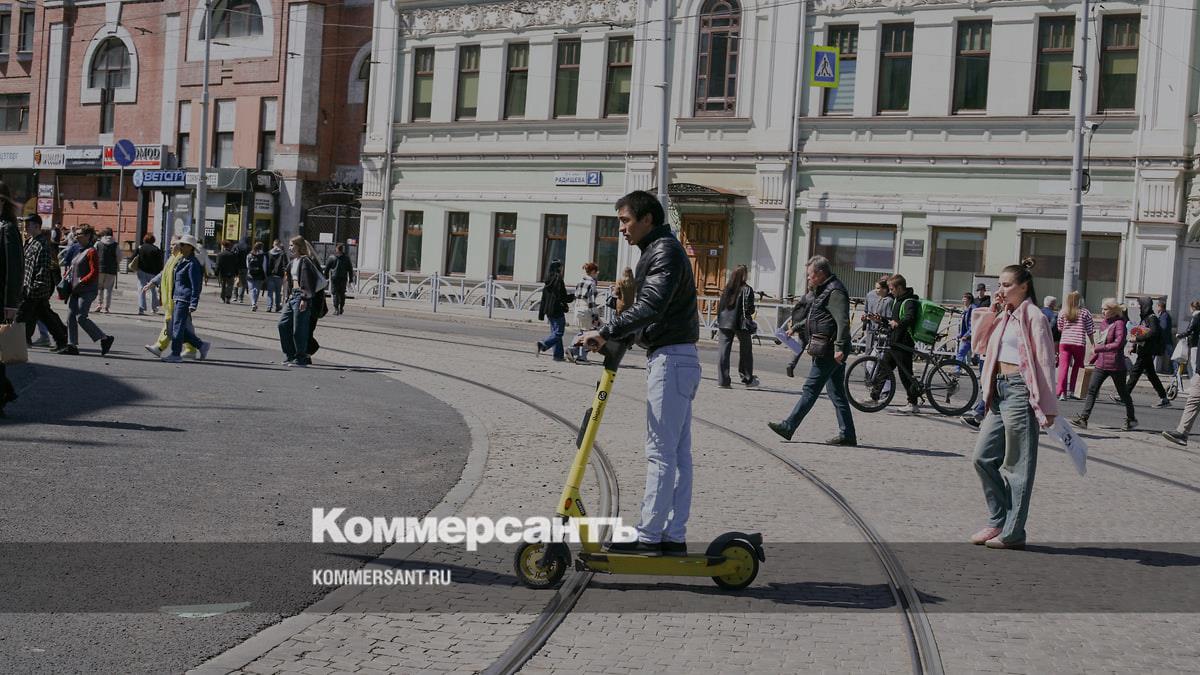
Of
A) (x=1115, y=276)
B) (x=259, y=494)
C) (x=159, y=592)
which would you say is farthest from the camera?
(x=1115, y=276)

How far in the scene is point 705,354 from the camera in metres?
26.7

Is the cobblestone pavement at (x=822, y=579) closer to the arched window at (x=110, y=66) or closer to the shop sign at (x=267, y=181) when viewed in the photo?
the shop sign at (x=267, y=181)

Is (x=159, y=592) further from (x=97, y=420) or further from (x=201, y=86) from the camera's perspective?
(x=201, y=86)

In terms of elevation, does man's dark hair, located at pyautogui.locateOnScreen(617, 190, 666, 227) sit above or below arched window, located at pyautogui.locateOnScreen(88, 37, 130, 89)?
below

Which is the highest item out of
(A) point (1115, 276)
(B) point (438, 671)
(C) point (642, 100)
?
(C) point (642, 100)

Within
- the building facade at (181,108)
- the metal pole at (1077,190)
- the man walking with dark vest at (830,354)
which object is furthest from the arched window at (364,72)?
the man walking with dark vest at (830,354)

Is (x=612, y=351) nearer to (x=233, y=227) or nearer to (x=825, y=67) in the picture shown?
(x=825, y=67)

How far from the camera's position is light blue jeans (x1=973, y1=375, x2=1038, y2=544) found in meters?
8.25

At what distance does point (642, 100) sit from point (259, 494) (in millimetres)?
28116

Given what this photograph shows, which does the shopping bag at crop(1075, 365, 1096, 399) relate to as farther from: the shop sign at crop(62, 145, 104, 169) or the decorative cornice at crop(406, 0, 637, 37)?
the shop sign at crop(62, 145, 104, 169)

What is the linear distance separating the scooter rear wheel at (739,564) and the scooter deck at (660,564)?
0.04m

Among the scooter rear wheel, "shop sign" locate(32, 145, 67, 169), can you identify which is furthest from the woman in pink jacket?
"shop sign" locate(32, 145, 67, 169)

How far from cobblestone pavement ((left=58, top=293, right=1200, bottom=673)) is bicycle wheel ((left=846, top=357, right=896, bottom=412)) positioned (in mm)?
1680

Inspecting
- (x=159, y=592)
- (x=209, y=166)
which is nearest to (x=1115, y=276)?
(x=159, y=592)
